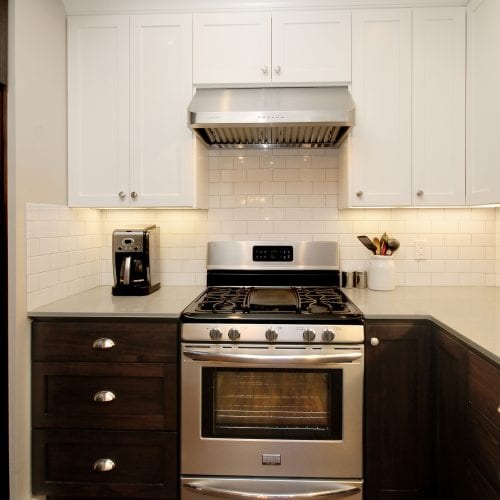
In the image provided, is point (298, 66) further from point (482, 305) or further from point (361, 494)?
point (361, 494)

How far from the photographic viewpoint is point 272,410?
1886mm

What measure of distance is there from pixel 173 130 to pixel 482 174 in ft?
5.16

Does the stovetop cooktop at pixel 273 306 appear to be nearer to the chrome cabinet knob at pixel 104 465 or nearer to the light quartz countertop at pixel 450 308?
the light quartz countertop at pixel 450 308

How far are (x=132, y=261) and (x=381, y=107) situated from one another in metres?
1.55

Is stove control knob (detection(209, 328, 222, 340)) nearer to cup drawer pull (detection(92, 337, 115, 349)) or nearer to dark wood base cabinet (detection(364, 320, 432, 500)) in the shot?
cup drawer pull (detection(92, 337, 115, 349))

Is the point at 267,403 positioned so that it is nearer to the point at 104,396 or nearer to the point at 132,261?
the point at 104,396

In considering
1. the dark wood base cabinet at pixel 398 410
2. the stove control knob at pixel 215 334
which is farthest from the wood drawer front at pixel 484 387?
the stove control knob at pixel 215 334

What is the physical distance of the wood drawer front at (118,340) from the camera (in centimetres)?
187

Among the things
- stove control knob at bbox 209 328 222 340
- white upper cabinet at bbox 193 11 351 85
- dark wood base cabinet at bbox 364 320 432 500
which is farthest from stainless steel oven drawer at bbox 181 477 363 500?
white upper cabinet at bbox 193 11 351 85

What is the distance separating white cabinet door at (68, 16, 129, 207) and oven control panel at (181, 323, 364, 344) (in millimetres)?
915

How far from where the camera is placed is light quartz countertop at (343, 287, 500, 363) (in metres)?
1.48

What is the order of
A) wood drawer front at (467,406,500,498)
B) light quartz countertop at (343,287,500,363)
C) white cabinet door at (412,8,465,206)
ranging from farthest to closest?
white cabinet door at (412,8,465,206) → light quartz countertop at (343,287,500,363) → wood drawer front at (467,406,500,498)

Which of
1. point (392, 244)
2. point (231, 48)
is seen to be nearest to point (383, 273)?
point (392, 244)

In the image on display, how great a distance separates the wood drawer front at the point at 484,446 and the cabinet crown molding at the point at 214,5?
6.45ft
